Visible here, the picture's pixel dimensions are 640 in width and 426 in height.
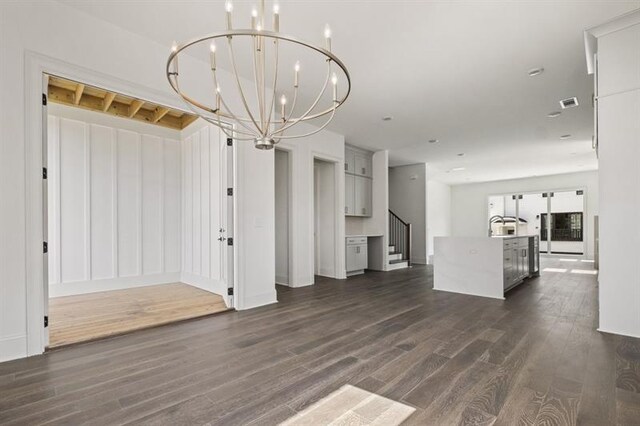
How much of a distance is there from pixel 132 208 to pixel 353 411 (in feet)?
17.4

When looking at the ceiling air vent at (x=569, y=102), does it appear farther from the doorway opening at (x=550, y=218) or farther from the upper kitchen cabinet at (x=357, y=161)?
the doorway opening at (x=550, y=218)

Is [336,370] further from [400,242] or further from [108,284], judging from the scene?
[400,242]

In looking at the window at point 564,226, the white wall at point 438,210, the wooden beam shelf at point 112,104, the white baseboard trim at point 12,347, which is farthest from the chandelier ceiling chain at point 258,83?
the window at point 564,226

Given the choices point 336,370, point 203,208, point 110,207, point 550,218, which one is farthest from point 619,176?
point 550,218

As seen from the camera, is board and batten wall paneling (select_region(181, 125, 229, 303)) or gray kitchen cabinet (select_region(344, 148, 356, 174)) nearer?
board and batten wall paneling (select_region(181, 125, 229, 303))

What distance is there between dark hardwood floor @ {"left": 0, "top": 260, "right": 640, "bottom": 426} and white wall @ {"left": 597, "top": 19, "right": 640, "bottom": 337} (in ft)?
1.19

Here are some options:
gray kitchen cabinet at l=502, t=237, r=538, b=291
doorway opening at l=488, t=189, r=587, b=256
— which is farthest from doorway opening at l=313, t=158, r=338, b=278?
doorway opening at l=488, t=189, r=587, b=256

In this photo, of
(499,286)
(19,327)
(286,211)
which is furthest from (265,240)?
(499,286)

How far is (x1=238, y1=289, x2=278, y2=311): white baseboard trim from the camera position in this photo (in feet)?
13.6

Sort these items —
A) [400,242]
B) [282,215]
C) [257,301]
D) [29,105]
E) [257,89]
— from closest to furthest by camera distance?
[257,89]
[29,105]
[257,301]
[282,215]
[400,242]

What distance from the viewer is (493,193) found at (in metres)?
12.9

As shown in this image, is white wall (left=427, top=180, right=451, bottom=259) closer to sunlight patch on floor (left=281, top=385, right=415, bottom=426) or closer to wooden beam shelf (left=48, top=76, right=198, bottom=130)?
wooden beam shelf (left=48, top=76, right=198, bottom=130)

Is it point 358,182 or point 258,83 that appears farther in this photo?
point 358,182

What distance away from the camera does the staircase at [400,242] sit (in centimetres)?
861
